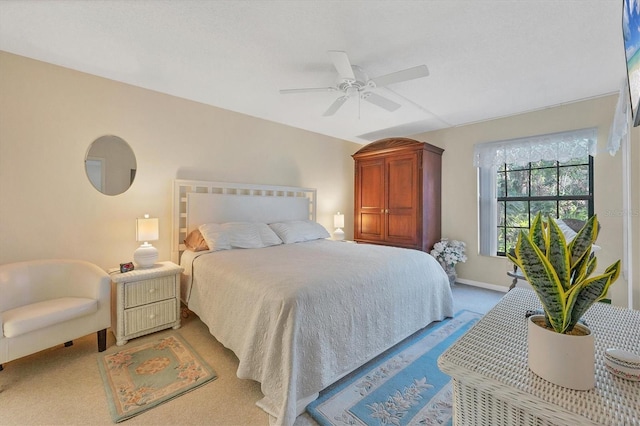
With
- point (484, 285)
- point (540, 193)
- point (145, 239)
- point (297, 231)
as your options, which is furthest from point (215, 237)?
point (540, 193)

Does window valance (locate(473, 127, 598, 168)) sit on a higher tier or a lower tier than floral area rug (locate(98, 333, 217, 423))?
higher

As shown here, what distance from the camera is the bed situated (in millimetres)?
1543

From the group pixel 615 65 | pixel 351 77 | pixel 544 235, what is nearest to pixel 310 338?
pixel 544 235

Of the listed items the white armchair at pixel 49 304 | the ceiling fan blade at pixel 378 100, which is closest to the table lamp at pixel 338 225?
the ceiling fan blade at pixel 378 100

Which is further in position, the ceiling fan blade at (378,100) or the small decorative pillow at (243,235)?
the small decorative pillow at (243,235)

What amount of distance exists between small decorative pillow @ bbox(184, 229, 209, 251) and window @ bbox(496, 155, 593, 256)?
3.62 m

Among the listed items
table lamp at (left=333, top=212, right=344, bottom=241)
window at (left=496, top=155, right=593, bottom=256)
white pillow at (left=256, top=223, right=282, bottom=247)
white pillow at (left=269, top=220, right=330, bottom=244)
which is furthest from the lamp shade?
window at (left=496, top=155, right=593, bottom=256)

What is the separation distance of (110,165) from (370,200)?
3582mm

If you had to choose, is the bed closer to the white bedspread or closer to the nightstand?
the white bedspread

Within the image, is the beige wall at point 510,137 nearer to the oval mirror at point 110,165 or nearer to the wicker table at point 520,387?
the wicker table at point 520,387

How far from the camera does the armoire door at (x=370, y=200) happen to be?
445cm

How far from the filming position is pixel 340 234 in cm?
458

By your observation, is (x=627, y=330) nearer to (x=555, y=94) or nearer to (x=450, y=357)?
(x=450, y=357)

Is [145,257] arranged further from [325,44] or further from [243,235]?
[325,44]
